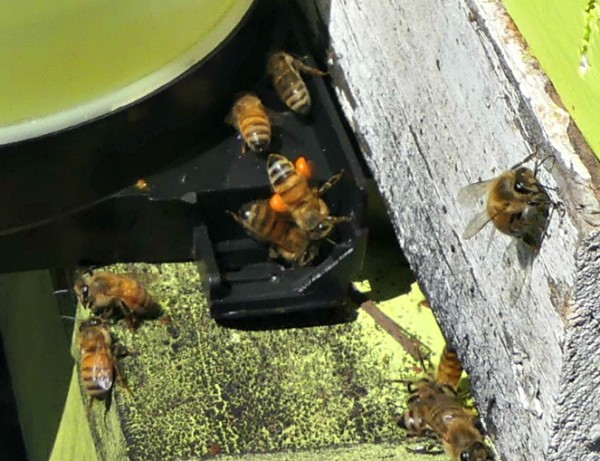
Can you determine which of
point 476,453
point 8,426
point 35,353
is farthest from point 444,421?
point 8,426

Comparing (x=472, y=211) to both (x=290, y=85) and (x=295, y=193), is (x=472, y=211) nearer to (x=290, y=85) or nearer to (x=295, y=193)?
(x=295, y=193)

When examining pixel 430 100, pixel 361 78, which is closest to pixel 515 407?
pixel 430 100

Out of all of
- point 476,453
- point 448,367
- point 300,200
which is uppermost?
point 300,200

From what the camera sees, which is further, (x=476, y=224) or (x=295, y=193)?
(x=295, y=193)

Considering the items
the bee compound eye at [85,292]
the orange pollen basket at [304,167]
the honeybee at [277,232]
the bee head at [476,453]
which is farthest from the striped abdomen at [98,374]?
the bee head at [476,453]

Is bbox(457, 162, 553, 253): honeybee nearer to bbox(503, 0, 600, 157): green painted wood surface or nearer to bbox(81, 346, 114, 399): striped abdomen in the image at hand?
bbox(503, 0, 600, 157): green painted wood surface

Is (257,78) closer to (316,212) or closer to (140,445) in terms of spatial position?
(316,212)

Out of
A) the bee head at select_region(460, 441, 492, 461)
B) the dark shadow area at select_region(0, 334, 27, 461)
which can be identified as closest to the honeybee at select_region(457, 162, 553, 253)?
the bee head at select_region(460, 441, 492, 461)

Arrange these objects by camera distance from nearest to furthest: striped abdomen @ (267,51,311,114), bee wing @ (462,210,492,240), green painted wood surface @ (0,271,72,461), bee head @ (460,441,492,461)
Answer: bee wing @ (462,210,492,240) < bee head @ (460,441,492,461) < striped abdomen @ (267,51,311,114) < green painted wood surface @ (0,271,72,461)
